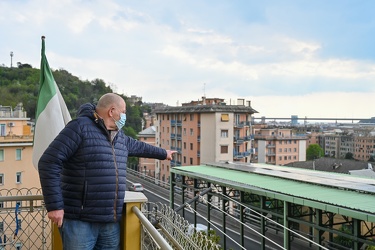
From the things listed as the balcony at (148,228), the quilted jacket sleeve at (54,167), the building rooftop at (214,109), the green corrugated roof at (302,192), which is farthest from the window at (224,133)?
the quilted jacket sleeve at (54,167)

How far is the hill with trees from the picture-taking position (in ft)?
185

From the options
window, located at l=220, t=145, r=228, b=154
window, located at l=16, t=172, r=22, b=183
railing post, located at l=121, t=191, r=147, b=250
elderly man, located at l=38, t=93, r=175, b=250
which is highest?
elderly man, located at l=38, t=93, r=175, b=250

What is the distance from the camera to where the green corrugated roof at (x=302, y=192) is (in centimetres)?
820

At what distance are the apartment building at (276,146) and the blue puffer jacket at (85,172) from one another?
58900 millimetres

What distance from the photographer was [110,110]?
9.55ft

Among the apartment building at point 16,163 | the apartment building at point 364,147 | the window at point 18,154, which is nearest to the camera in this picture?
the apartment building at point 16,163

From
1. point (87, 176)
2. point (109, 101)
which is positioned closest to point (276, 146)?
point (109, 101)

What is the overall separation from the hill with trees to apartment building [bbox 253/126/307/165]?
19856 millimetres

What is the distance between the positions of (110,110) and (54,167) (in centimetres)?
58

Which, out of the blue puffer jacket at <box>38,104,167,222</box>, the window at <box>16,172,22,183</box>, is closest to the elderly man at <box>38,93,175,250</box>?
the blue puffer jacket at <box>38,104,167,222</box>

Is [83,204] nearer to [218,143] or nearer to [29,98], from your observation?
[218,143]

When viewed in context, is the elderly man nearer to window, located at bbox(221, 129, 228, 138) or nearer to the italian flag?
the italian flag

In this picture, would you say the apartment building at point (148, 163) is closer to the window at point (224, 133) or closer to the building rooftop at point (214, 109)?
the building rooftop at point (214, 109)

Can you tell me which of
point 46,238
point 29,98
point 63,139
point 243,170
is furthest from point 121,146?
point 29,98
